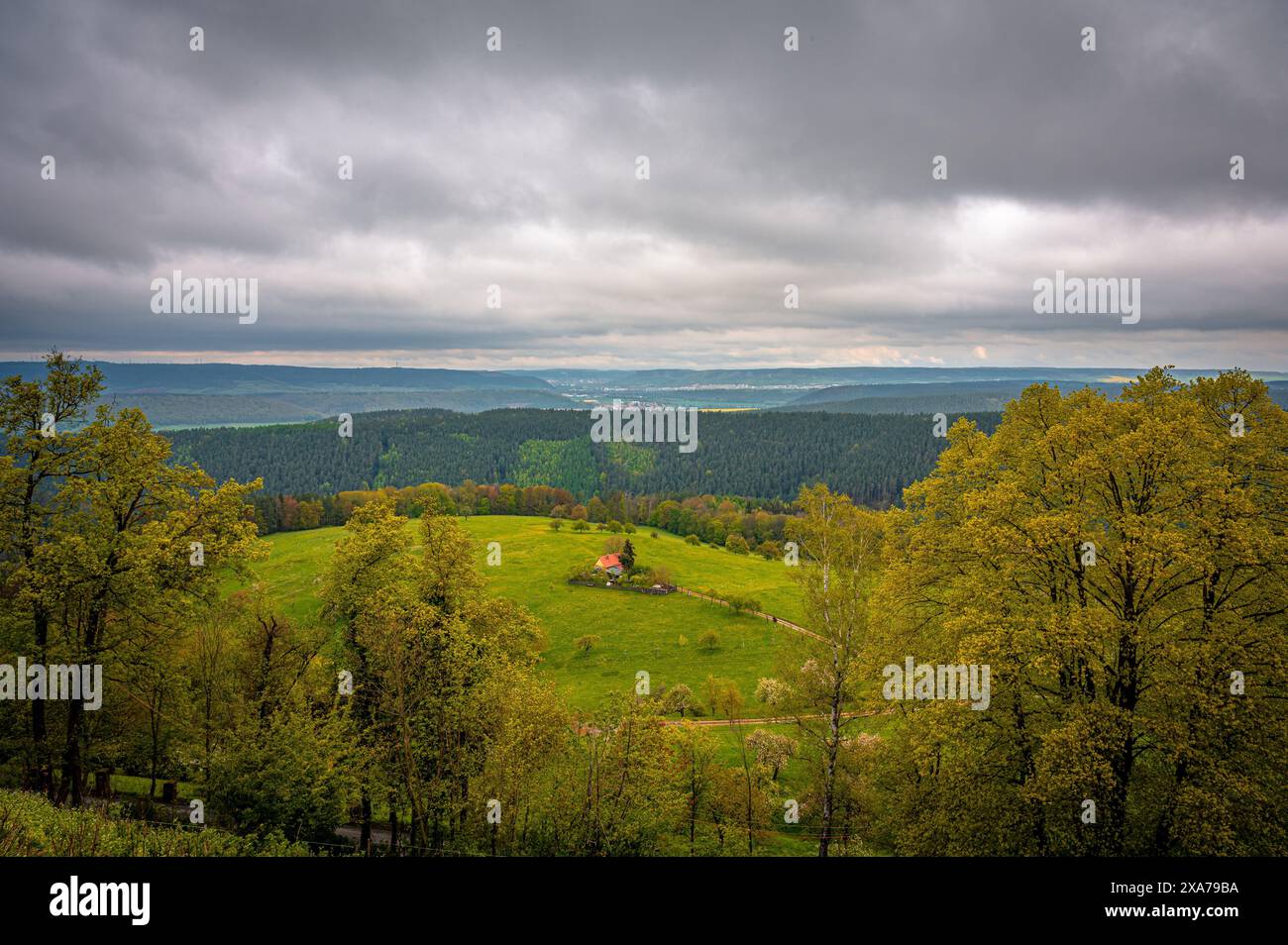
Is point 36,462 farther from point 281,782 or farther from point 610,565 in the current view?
point 610,565

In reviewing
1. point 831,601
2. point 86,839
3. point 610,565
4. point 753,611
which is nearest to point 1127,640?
point 831,601

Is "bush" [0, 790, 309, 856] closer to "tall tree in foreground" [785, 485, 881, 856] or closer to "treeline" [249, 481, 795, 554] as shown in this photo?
"tall tree in foreground" [785, 485, 881, 856]

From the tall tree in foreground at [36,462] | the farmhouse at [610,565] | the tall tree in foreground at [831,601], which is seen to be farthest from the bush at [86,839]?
the farmhouse at [610,565]

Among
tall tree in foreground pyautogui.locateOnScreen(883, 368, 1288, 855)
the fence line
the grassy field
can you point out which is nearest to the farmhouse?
the grassy field

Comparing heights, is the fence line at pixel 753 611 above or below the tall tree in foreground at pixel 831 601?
below

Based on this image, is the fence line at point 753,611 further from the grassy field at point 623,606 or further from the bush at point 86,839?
the bush at point 86,839

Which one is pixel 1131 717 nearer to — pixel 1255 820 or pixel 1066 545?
pixel 1255 820
